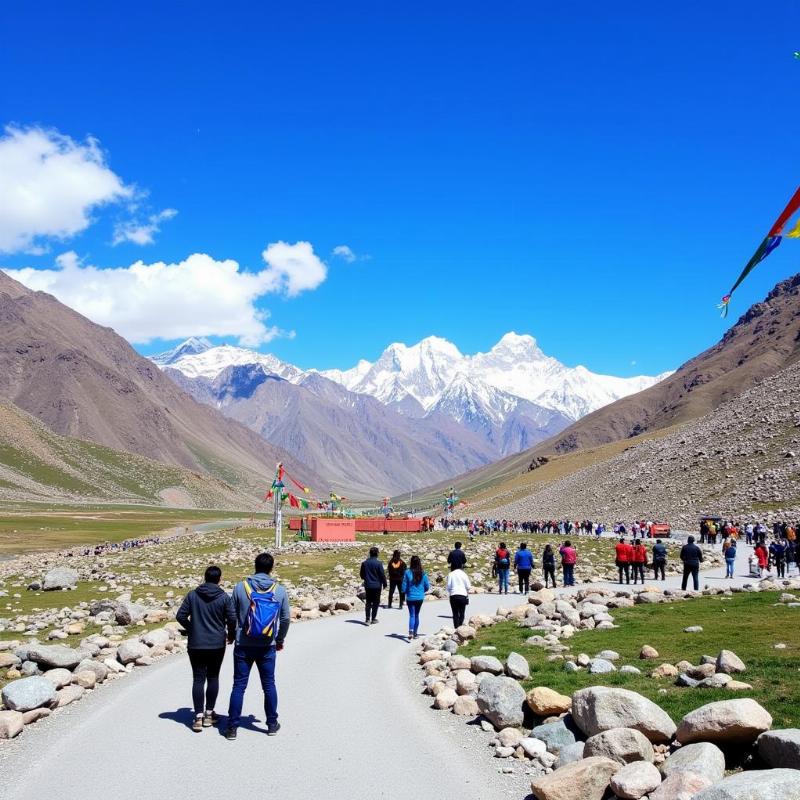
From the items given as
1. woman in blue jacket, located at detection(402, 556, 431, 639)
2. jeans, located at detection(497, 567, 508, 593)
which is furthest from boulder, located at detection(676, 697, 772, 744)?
jeans, located at detection(497, 567, 508, 593)

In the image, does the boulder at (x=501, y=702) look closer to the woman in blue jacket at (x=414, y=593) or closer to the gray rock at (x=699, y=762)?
the gray rock at (x=699, y=762)

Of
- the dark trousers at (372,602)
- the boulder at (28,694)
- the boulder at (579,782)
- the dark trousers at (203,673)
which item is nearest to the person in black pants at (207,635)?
the dark trousers at (203,673)

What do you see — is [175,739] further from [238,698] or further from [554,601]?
[554,601]

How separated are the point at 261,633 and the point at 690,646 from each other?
9.61 m

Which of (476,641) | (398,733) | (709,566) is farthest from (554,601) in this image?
(709,566)

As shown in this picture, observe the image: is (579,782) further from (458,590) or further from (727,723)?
(458,590)

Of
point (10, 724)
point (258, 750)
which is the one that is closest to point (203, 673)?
point (258, 750)

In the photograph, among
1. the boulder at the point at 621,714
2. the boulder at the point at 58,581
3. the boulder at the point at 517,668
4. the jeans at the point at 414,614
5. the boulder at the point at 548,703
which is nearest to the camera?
the boulder at the point at 621,714

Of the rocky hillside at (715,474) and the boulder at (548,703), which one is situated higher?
the rocky hillside at (715,474)

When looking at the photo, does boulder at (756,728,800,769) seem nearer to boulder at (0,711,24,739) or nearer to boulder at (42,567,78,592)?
boulder at (0,711,24,739)

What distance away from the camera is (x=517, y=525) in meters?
102

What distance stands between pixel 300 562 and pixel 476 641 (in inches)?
1119

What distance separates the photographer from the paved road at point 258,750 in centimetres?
955

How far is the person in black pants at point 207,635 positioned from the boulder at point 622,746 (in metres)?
5.90
